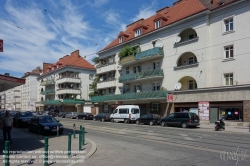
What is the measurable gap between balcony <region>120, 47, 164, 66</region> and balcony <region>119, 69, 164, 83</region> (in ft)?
6.81

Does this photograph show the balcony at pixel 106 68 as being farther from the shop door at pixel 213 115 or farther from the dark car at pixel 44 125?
the dark car at pixel 44 125

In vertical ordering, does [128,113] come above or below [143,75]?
below

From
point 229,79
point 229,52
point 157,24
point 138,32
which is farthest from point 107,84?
point 229,52

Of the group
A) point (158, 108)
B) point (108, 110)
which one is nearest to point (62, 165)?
point (158, 108)

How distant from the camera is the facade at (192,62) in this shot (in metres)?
26.5

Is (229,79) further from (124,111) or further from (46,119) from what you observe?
(46,119)

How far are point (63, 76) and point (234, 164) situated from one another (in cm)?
6272

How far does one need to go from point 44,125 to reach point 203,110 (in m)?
18.3

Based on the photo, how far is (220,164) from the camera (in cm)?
819

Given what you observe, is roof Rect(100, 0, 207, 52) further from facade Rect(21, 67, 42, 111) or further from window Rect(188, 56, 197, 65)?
facade Rect(21, 67, 42, 111)

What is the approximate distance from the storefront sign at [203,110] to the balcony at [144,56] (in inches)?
388

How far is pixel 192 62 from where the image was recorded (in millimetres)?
32375

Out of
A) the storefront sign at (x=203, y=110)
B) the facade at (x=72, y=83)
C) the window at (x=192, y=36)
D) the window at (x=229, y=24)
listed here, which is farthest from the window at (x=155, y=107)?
the facade at (x=72, y=83)

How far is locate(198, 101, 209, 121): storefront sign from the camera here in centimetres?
2859
